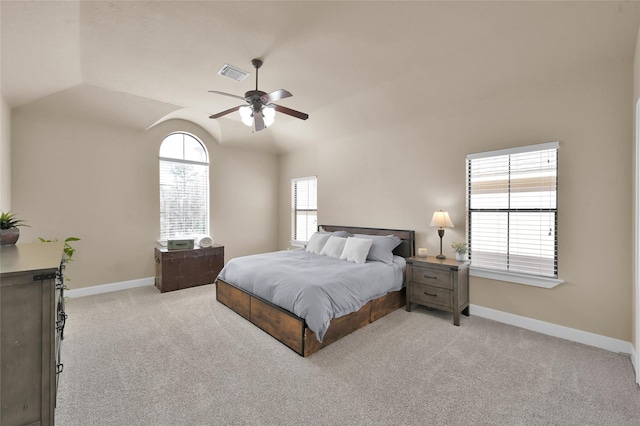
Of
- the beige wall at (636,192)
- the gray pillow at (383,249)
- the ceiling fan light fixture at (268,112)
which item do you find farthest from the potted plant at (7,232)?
the beige wall at (636,192)

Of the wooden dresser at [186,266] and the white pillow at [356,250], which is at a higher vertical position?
the white pillow at [356,250]

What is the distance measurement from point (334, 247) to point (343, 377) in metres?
2.20

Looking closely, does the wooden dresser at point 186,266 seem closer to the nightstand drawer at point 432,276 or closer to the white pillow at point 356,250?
the white pillow at point 356,250

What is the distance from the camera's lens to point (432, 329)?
10.7ft

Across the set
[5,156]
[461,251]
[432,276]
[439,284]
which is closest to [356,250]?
[432,276]

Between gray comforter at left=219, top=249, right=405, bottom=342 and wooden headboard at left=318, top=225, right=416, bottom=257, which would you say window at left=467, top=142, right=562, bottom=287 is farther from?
gray comforter at left=219, top=249, right=405, bottom=342

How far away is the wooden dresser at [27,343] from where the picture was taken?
134 cm

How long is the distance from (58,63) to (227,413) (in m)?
3.89

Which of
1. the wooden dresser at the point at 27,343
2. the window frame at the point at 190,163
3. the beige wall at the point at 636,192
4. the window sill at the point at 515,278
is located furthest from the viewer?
the window frame at the point at 190,163

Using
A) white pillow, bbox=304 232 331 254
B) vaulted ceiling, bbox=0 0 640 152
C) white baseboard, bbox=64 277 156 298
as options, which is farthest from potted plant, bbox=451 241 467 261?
white baseboard, bbox=64 277 156 298

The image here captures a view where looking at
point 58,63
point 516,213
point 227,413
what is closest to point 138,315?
point 227,413

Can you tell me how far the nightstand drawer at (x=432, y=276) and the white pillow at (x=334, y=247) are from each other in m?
1.11

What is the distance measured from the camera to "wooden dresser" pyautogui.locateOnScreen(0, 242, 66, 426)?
1341 mm

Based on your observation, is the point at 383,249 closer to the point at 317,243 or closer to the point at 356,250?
the point at 356,250
